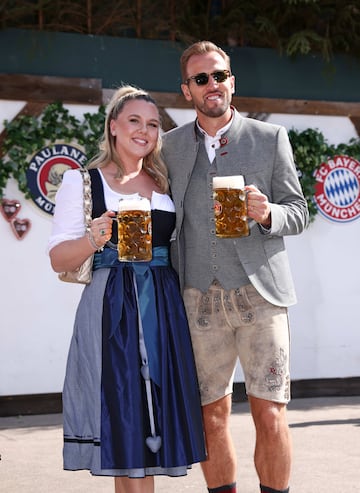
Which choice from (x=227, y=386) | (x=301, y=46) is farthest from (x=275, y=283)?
(x=301, y=46)

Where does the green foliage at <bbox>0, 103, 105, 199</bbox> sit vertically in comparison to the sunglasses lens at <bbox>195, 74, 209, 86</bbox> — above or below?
above

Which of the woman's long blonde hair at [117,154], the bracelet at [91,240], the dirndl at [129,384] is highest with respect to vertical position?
the woman's long blonde hair at [117,154]

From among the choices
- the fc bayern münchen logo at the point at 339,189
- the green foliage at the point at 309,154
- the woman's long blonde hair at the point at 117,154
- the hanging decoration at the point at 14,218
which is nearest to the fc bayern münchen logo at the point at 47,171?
the hanging decoration at the point at 14,218

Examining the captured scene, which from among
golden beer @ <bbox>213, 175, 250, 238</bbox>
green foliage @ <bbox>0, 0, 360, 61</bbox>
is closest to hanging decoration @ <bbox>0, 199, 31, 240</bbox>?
green foliage @ <bbox>0, 0, 360, 61</bbox>

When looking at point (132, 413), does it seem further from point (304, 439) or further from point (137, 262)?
point (304, 439)

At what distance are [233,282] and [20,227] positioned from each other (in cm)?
348

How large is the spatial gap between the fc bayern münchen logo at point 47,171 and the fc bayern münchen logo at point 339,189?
6.89 ft

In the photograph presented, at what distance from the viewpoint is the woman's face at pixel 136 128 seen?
3.02 meters

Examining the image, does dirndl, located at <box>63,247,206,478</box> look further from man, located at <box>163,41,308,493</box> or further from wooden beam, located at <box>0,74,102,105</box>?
wooden beam, located at <box>0,74,102,105</box>

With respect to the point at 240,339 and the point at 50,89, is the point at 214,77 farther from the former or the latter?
the point at 50,89

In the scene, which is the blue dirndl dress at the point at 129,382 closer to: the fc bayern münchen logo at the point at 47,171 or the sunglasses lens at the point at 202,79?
the sunglasses lens at the point at 202,79

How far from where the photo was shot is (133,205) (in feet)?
9.11

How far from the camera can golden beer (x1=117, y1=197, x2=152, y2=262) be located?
2.77m

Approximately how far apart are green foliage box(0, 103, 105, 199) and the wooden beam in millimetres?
94
